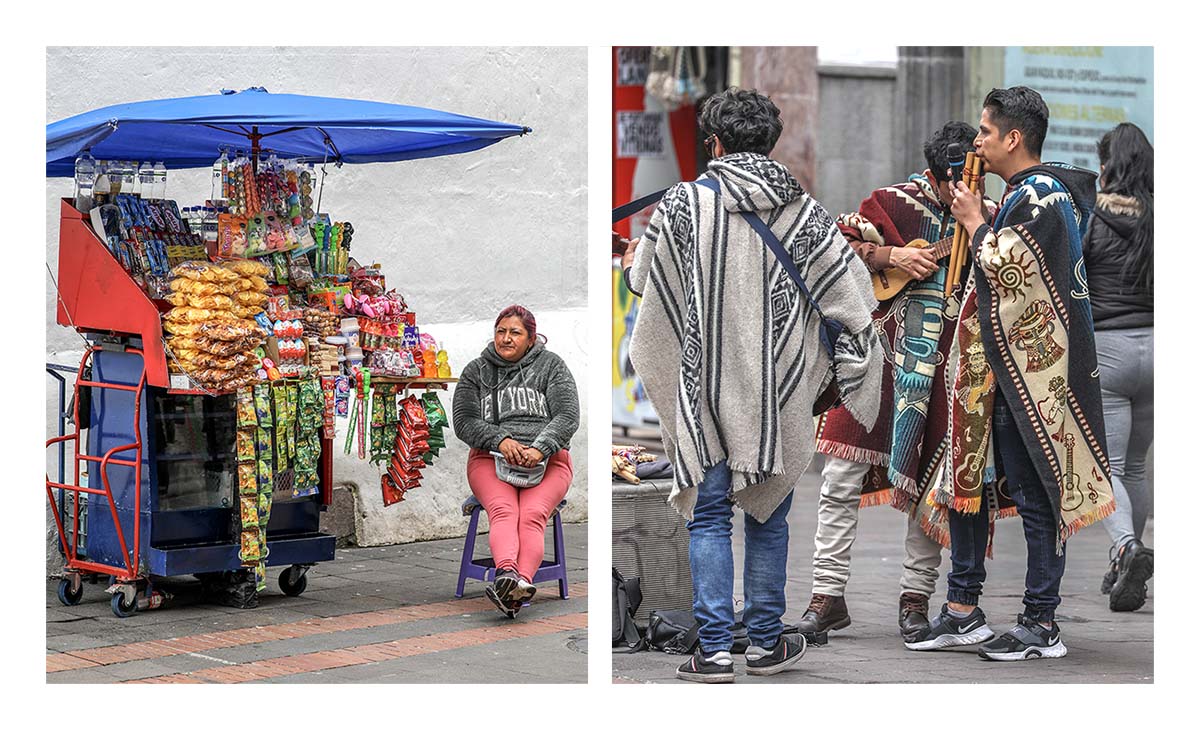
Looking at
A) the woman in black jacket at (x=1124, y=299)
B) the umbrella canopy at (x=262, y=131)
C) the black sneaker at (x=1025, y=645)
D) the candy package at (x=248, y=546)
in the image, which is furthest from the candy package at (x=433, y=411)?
the woman in black jacket at (x=1124, y=299)

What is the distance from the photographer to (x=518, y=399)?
6.22m

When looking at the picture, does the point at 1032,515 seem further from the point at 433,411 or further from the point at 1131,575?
the point at 433,411

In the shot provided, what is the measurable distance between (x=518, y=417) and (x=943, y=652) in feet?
6.02

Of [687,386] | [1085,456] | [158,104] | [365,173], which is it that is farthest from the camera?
[365,173]

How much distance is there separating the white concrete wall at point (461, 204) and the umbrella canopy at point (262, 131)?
2.36ft

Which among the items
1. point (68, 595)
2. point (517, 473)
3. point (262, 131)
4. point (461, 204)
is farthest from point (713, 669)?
point (461, 204)

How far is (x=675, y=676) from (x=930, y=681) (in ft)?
2.46

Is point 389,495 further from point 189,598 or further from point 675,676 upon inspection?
point 675,676

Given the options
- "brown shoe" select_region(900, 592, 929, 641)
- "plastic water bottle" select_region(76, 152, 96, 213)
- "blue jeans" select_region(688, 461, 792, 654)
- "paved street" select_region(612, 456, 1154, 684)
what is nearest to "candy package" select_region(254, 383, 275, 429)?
"plastic water bottle" select_region(76, 152, 96, 213)

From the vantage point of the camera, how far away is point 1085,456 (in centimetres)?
515

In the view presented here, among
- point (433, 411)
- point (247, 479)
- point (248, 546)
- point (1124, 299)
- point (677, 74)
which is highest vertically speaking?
point (677, 74)

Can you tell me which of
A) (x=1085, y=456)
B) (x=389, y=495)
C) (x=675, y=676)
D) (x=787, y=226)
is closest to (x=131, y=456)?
(x=389, y=495)

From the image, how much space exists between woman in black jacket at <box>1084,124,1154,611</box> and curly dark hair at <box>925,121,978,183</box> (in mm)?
1273

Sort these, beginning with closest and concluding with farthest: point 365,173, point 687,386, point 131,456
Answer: point 687,386 → point 131,456 → point 365,173
